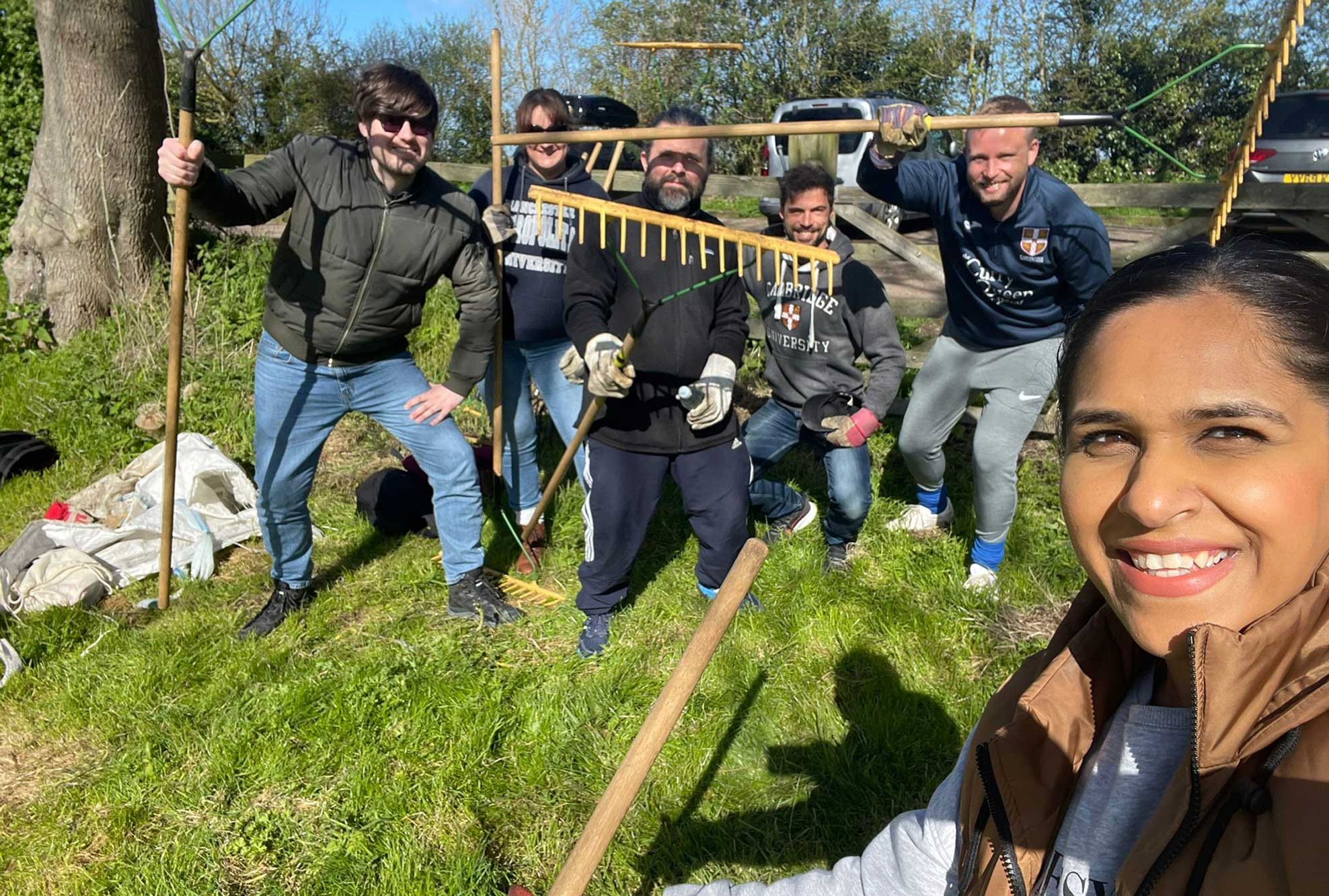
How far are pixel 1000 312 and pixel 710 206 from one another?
11546 mm

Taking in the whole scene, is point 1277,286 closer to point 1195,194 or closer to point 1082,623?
point 1082,623

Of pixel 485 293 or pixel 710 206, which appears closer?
pixel 485 293

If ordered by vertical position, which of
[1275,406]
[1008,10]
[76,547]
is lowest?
[76,547]

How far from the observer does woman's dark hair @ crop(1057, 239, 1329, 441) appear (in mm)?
1091

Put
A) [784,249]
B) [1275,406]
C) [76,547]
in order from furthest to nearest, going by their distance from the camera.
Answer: [76,547]
[784,249]
[1275,406]

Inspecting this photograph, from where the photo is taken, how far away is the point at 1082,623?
1.36 metres

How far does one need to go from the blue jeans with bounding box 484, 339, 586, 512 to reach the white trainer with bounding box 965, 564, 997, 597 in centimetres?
183

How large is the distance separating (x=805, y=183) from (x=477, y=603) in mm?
2272

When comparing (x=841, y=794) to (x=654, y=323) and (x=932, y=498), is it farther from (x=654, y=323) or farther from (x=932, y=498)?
(x=932, y=498)

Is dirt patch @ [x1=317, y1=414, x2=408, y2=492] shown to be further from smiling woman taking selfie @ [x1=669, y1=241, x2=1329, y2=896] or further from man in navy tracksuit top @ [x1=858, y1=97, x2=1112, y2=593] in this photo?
smiling woman taking selfie @ [x1=669, y1=241, x2=1329, y2=896]

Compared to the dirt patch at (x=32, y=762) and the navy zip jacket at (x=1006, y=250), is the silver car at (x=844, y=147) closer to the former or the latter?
the navy zip jacket at (x=1006, y=250)

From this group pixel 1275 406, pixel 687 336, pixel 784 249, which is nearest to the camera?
pixel 1275 406

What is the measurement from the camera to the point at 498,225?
400 cm

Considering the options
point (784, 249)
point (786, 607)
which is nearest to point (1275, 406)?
point (784, 249)
